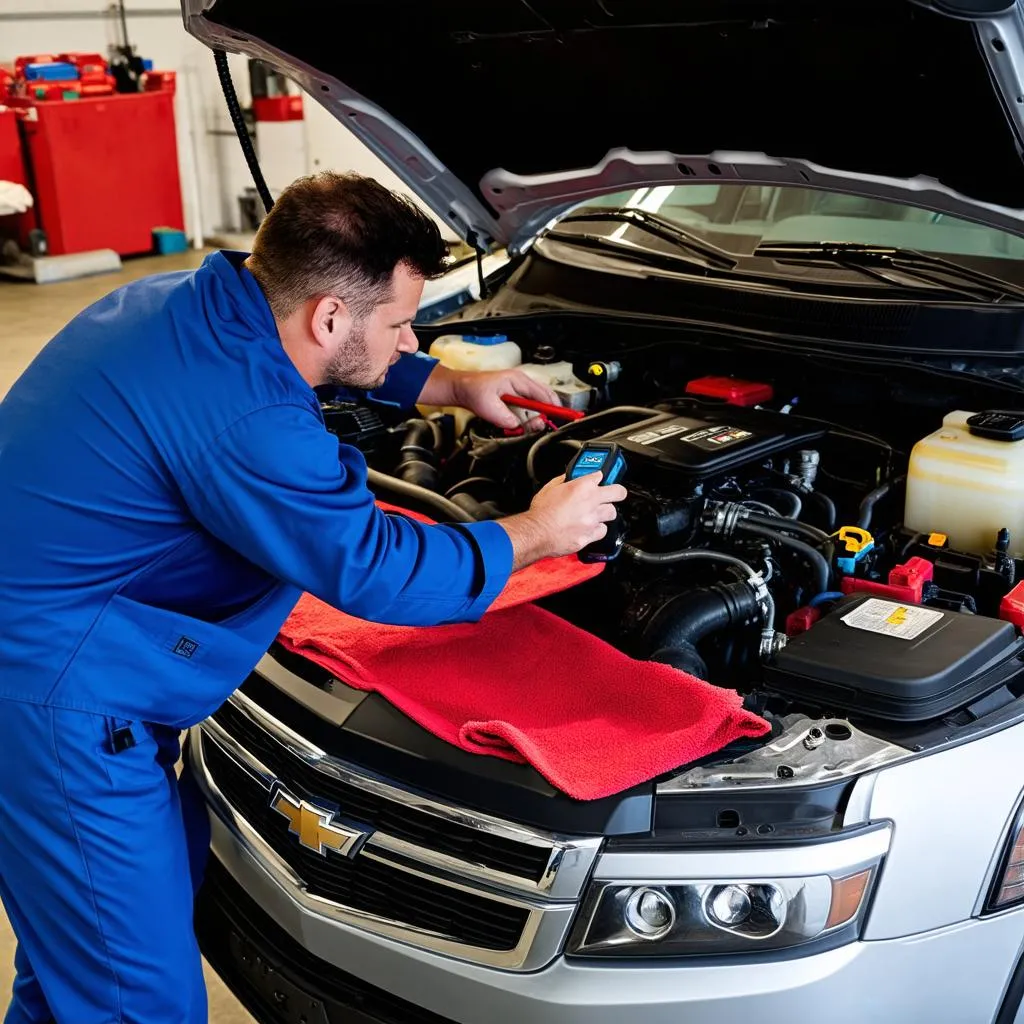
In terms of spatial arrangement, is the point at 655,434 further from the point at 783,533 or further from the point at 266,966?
the point at 266,966

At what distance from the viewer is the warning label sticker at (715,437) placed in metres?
1.97

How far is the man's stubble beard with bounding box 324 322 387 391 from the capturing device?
162 centimetres

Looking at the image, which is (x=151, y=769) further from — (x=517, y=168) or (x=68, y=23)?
(x=68, y=23)

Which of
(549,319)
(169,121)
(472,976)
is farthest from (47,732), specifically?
(169,121)

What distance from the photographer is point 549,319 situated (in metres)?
2.63

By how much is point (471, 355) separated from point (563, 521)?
1.05 meters

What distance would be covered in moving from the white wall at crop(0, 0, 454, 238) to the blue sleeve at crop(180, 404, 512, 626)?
285 inches

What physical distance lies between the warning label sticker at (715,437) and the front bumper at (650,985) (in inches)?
33.7

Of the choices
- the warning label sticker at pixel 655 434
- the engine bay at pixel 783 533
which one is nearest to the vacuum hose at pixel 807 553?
the engine bay at pixel 783 533

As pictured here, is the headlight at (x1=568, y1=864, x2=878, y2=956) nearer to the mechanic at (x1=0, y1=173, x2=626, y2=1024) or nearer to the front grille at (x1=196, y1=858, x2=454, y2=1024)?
the front grille at (x1=196, y1=858, x2=454, y2=1024)

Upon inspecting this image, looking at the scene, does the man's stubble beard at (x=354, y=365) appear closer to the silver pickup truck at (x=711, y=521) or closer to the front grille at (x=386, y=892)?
the silver pickup truck at (x=711, y=521)

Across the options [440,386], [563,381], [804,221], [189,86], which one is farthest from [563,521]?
[189,86]

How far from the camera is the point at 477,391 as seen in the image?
2.24m

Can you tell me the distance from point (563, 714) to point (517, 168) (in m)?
1.29
